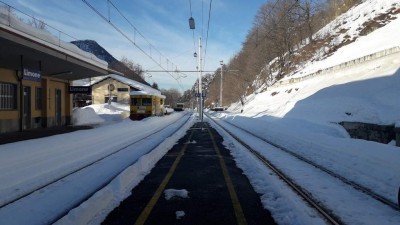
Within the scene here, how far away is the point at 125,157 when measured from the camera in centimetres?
1405

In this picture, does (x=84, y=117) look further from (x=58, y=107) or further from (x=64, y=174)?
(x=64, y=174)

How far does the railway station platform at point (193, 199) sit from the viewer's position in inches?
254

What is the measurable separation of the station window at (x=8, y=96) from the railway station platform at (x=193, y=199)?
48.0 ft

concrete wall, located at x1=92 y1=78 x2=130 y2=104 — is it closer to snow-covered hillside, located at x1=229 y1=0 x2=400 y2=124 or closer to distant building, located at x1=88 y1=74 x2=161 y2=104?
distant building, located at x1=88 y1=74 x2=161 y2=104

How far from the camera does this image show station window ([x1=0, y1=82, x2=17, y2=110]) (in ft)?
75.6

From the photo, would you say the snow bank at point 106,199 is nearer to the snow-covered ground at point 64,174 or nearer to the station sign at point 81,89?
the snow-covered ground at point 64,174

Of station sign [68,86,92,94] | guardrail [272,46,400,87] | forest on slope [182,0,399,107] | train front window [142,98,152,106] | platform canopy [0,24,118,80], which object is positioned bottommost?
train front window [142,98,152,106]

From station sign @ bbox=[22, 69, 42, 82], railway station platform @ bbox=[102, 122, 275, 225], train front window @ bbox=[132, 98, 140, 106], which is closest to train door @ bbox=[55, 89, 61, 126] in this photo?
station sign @ bbox=[22, 69, 42, 82]

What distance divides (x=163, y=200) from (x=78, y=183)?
2.74m

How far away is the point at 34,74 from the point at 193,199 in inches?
632

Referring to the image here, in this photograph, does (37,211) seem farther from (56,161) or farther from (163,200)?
(56,161)

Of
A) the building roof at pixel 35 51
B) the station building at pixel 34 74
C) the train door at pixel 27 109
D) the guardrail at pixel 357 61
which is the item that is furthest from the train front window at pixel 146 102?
the train door at pixel 27 109

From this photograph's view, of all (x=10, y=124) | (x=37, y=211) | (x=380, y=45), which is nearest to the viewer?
(x=37, y=211)

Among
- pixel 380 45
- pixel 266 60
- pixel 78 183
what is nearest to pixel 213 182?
pixel 78 183
